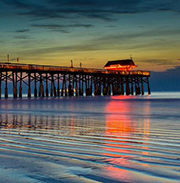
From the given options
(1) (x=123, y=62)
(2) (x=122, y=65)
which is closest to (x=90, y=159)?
(2) (x=122, y=65)

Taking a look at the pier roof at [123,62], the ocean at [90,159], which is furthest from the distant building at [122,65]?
the ocean at [90,159]

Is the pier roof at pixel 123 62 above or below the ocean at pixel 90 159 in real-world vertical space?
above

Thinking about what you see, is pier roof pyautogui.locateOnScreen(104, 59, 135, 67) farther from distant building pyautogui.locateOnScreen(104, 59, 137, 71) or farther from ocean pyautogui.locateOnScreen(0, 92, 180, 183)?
ocean pyautogui.locateOnScreen(0, 92, 180, 183)

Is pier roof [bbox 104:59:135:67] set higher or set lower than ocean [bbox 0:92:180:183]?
higher

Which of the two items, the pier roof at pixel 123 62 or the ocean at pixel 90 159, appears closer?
the ocean at pixel 90 159

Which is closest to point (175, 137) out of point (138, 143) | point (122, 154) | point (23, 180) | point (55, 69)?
A: point (138, 143)

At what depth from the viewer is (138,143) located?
7250 millimetres

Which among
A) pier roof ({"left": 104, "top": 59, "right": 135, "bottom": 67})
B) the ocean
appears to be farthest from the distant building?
the ocean

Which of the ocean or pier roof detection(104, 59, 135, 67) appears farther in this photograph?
pier roof detection(104, 59, 135, 67)

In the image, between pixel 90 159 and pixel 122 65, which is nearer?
pixel 90 159

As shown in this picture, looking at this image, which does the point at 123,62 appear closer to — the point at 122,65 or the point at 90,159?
the point at 122,65

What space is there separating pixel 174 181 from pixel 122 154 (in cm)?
182

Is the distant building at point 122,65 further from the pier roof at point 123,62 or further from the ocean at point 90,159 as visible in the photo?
→ the ocean at point 90,159

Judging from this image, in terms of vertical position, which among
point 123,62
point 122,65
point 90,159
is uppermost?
point 123,62
